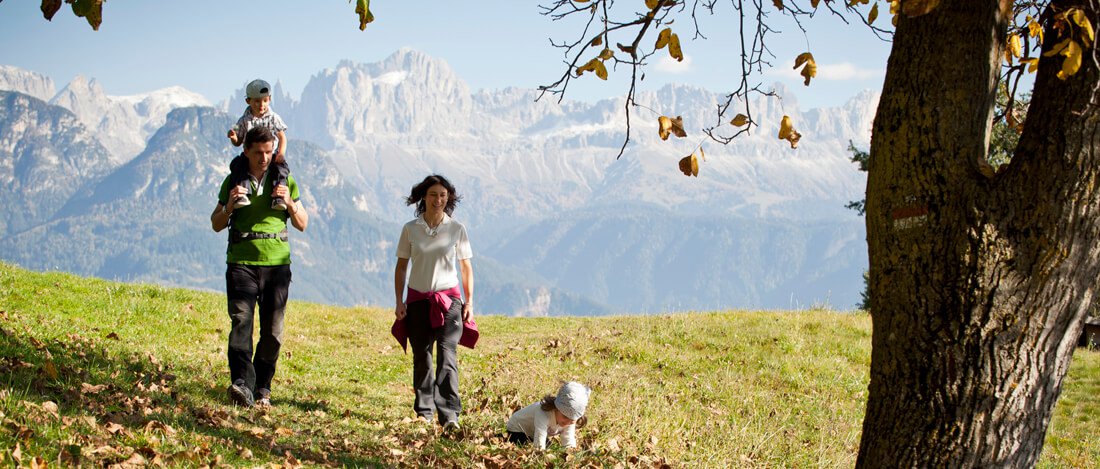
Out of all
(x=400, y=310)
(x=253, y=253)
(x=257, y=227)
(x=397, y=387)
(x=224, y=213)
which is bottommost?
(x=397, y=387)

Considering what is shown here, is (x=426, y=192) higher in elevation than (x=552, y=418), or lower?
higher

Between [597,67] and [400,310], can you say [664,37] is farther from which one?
[400,310]

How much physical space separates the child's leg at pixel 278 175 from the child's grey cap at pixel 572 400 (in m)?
3.27

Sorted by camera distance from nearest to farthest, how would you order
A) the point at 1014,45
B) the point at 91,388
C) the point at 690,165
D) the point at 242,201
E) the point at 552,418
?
the point at 1014,45
the point at 690,165
the point at 91,388
the point at 552,418
the point at 242,201

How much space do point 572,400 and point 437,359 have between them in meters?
1.78

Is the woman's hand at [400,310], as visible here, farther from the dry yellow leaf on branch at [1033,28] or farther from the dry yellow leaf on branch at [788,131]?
the dry yellow leaf on branch at [1033,28]

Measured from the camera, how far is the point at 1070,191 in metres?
4.57

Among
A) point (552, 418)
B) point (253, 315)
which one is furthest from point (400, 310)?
point (552, 418)

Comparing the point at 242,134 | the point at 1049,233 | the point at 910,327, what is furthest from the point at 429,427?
the point at 1049,233

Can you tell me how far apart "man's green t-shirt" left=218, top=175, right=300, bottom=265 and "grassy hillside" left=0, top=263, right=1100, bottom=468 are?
1.42 meters

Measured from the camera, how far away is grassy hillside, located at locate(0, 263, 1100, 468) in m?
6.61

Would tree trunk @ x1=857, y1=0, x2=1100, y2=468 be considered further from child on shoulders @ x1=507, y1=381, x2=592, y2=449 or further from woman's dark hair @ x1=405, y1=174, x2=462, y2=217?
woman's dark hair @ x1=405, y1=174, x2=462, y2=217

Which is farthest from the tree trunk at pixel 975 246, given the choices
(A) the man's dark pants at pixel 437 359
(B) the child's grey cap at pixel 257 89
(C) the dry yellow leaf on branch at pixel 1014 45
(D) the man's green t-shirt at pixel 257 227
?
(B) the child's grey cap at pixel 257 89

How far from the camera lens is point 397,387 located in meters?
12.3
